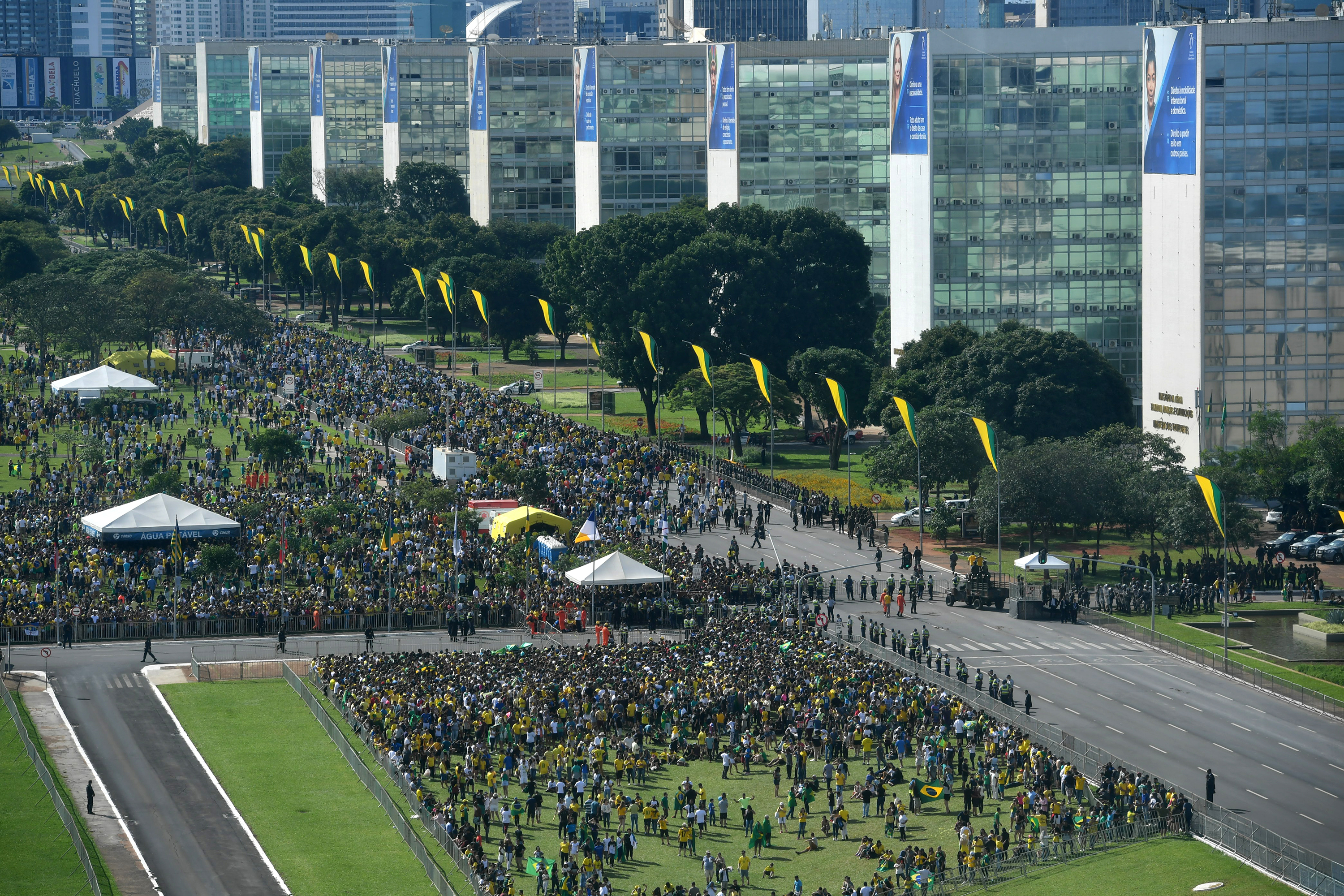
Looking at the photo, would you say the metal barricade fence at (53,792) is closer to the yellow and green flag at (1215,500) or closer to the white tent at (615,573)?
the white tent at (615,573)

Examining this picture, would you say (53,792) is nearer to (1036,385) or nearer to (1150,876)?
(1150,876)

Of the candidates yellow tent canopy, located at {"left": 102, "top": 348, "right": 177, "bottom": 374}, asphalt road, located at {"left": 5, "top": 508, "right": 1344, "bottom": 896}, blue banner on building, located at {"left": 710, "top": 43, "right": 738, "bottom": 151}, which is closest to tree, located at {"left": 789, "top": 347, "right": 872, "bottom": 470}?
asphalt road, located at {"left": 5, "top": 508, "right": 1344, "bottom": 896}

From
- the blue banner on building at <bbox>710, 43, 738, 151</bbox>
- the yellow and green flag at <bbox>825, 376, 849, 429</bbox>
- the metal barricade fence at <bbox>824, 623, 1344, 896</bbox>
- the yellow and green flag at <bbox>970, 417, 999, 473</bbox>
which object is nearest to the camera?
the metal barricade fence at <bbox>824, 623, 1344, 896</bbox>

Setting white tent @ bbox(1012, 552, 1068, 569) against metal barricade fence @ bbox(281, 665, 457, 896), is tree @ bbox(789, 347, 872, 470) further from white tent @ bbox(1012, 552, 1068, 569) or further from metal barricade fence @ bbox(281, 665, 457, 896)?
metal barricade fence @ bbox(281, 665, 457, 896)

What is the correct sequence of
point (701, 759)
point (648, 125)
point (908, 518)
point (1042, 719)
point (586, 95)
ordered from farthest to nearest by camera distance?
point (586, 95) < point (648, 125) < point (908, 518) < point (1042, 719) < point (701, 759)

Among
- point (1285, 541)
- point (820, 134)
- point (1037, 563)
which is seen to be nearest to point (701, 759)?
point (1037, 563)

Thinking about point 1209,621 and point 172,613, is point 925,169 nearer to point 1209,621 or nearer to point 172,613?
point 1209,621

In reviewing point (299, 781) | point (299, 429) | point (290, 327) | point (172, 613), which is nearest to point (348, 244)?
point (290, 327)
